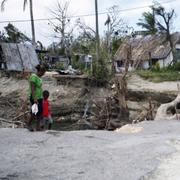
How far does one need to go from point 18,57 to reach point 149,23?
1003 inches

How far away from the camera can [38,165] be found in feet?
25.2

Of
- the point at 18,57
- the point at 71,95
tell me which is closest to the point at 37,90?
the point at 71,95

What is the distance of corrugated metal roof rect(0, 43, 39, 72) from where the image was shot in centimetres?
3306

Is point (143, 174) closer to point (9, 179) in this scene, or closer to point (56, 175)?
point (56, 175)

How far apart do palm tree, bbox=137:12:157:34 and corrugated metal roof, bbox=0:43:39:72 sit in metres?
23.0

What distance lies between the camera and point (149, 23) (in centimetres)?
5566

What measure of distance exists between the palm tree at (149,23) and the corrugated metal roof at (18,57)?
23.0 m

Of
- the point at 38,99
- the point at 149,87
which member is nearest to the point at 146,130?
the point at 38,99

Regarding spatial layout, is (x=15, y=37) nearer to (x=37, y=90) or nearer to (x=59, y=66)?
(x=59, y=66)

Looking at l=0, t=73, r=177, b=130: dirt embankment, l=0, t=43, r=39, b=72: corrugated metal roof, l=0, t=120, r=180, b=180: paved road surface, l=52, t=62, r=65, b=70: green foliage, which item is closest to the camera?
l=0, t=120, r=180, b=180: paved road surface

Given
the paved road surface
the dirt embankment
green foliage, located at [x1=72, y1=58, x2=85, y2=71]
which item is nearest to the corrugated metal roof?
the dirt embankment

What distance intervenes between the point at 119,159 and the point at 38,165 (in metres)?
1.36

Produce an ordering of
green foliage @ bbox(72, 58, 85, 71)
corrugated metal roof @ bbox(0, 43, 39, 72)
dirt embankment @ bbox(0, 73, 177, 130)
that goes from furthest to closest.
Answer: green foliage @ bbox(72, 58, 85, 71), corrugated metal roof @ bbox(0, 43, 39, 72), dirt embankment @ bbox(0, 73, 177, 130)

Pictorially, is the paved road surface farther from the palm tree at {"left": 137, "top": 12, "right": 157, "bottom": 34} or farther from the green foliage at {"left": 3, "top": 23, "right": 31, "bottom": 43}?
the palm tree at {"left": 137, "top": 12, "right": 157, "bottom": 34}
